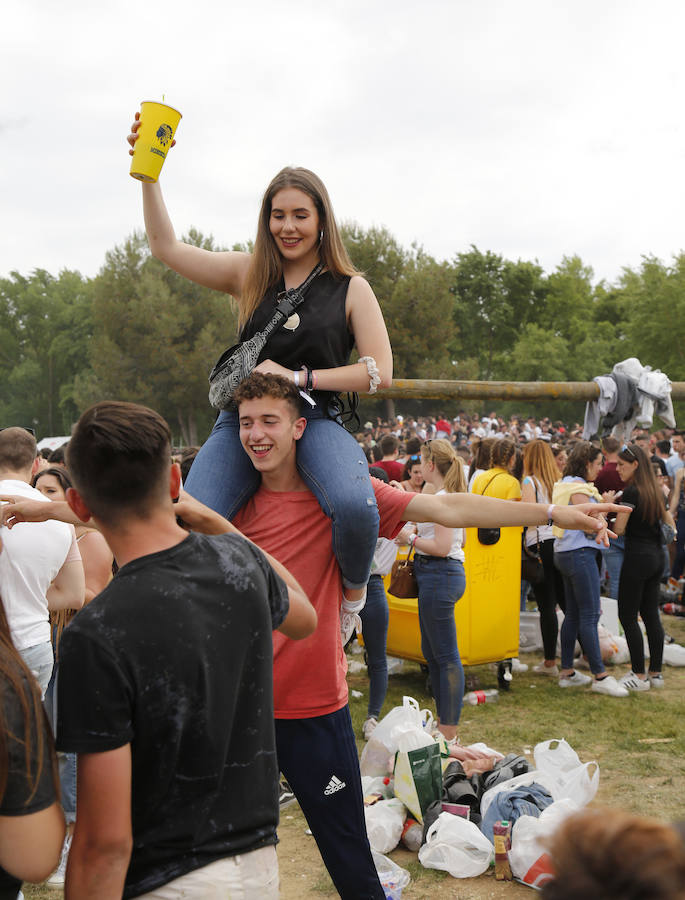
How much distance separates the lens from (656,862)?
1.08m

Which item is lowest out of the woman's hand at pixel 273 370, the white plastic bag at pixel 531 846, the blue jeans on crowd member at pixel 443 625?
the white plastic bag at pixel 531 846

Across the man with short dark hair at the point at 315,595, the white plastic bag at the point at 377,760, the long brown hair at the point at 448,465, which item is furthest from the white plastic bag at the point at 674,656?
the man with short dark hair at the point at 315,595

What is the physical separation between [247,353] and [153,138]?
0.83m

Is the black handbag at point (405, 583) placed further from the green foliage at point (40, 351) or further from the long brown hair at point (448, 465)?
the green foliage at point (40, 351)

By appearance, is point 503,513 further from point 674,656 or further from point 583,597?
point 674,656

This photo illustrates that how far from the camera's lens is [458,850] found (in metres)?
4.85

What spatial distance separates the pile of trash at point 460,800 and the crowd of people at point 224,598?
699mm

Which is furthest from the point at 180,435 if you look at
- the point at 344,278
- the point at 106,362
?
the point at 344,278

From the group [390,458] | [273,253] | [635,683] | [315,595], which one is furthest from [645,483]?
[273,253]

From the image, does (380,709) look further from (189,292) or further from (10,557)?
(189,292)

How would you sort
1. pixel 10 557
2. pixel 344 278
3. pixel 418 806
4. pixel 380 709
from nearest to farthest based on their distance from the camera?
1. pixel 344 278
2. pixel 10 557
3. pixel 418 806
4. pixel 380 709

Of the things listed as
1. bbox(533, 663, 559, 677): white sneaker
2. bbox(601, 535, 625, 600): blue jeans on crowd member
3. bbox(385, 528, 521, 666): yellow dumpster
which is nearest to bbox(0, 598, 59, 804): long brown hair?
bbox(385, 528, 521, 666): yellow dumpster

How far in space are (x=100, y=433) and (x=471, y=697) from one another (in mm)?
6639

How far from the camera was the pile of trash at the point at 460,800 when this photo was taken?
470cm
